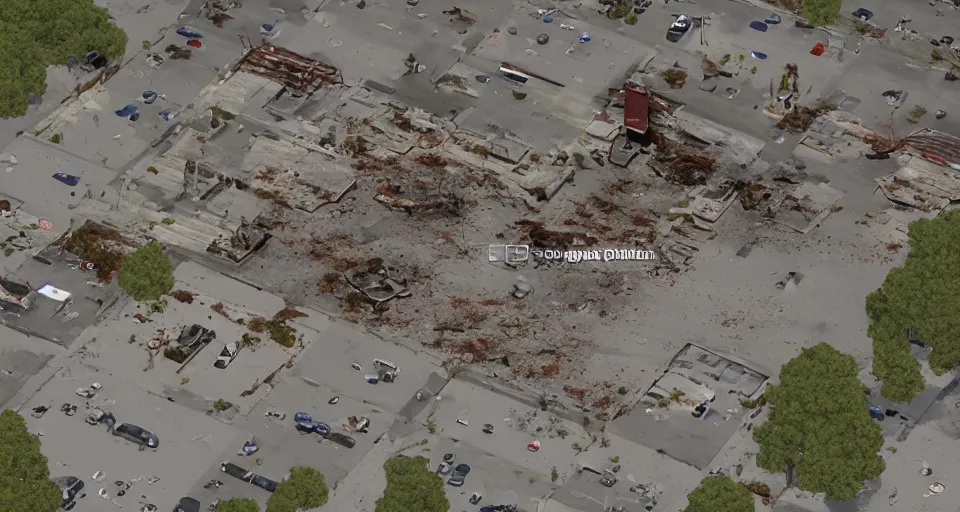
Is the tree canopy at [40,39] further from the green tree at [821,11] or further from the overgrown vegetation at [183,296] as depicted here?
the green tree at [821,11]

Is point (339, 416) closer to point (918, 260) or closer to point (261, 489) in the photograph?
point (261, 489)

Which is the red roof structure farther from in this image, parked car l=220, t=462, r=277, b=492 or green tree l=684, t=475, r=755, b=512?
parked car l=220, t=462, r=277, b=492

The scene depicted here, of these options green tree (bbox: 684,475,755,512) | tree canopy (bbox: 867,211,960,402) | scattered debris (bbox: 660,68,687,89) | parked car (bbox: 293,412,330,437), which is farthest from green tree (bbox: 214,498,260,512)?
scattered debris (bbox: 660,68,687,89)

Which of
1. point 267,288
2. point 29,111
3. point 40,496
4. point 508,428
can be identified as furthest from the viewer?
point 29,111

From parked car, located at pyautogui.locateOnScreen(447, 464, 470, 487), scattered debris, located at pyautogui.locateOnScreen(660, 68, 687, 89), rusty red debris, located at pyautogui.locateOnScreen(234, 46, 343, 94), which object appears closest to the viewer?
parked car, located at pyautogui.locateOnScreen(447, 464, 470, 487)

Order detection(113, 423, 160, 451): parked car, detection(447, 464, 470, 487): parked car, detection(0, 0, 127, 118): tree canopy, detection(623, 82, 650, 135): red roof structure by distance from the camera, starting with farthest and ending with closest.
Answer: detection(623, 82, 650, 135): red roof structure
detection(0, 0, 127, 118): tree canopy
detection(113, 423, 160, 451): parked car
detection(447, 464, 470, 487): parked car

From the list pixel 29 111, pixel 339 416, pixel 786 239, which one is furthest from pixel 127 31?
pixel 786 239
